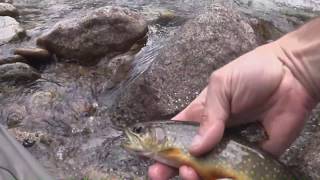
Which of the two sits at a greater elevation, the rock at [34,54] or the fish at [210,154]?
the fish at [210,154]

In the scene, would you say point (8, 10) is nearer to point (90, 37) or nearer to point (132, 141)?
point (90, 37)

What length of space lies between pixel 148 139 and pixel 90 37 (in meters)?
4.85

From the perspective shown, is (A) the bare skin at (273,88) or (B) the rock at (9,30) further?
(B) the rock at (9,30)

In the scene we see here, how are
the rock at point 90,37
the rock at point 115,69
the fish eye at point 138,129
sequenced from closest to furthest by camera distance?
the fish eye at point 138,129 < the rock at point 115,69 < the rock at point 90,37

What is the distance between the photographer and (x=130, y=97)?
5.78 metres

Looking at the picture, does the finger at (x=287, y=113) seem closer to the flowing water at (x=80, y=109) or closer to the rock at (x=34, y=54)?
the flowing water at (x=80, y=109)

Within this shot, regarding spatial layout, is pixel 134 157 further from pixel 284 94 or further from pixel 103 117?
pixel 284 94

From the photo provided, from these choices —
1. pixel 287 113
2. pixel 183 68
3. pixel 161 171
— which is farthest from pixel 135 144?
pixel 183 68

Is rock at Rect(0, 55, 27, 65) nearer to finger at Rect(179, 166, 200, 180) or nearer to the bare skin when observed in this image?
the bare skin

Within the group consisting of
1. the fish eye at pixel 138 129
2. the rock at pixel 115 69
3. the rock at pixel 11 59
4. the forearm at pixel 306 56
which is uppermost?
the forearm at pixel 306 56

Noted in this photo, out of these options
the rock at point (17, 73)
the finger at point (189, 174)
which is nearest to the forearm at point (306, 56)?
the finger at point (189, 174)

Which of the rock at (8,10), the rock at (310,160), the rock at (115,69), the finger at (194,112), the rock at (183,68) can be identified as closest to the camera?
the finger at (194,112)

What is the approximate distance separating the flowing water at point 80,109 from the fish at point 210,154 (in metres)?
1.70

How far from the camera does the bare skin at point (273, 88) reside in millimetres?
3221
